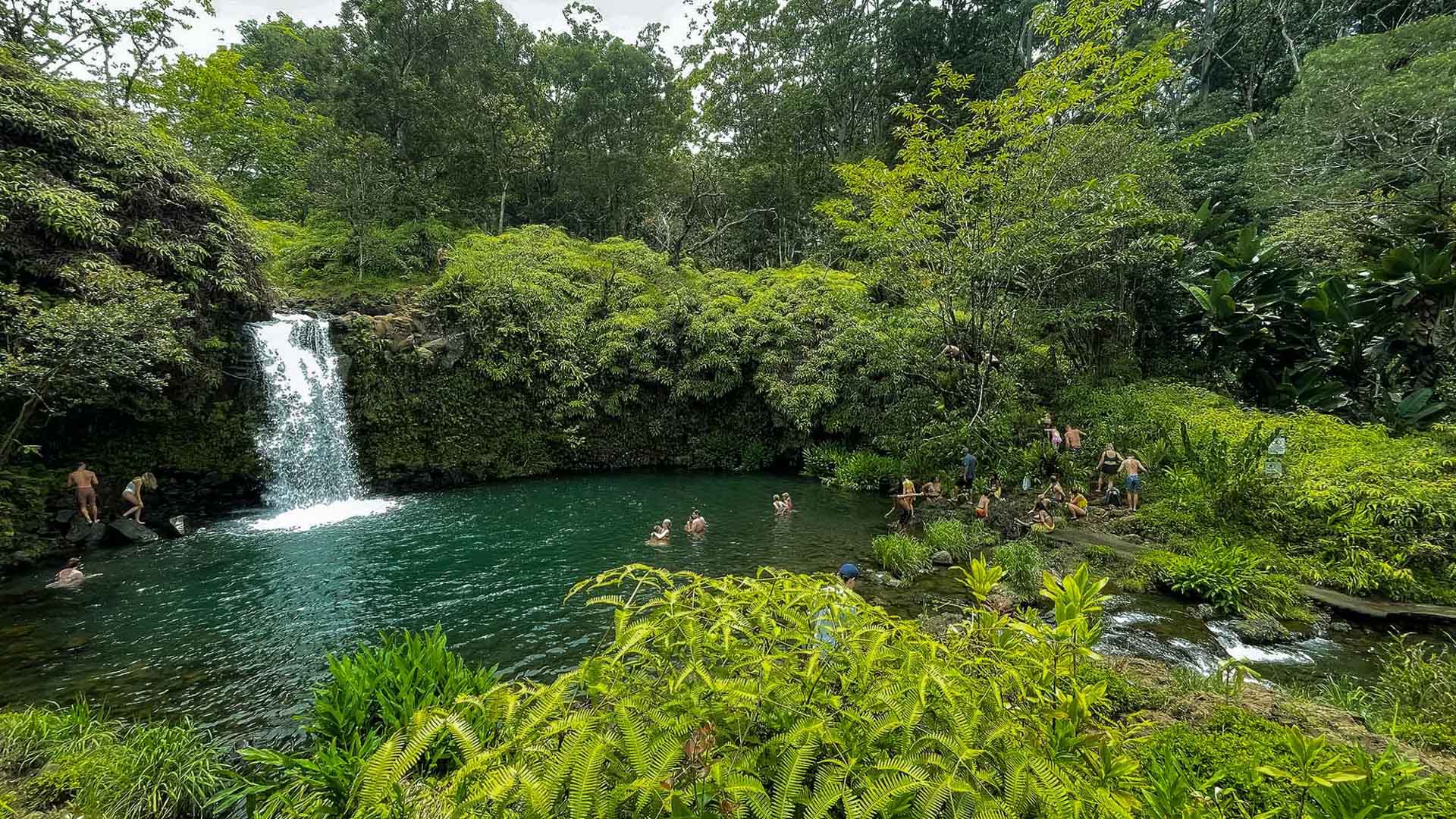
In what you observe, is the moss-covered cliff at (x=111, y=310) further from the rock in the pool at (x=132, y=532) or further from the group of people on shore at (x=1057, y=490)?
the group of people on shore at (x=1057, y=490)

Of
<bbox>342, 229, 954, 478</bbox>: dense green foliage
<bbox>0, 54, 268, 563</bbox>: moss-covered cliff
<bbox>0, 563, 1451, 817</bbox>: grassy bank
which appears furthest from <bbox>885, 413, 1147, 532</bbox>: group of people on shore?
<bbox>0, 54, 268, 563</bbox>: moss-covered cliff

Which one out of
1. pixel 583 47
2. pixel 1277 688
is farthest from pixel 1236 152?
pixel 583 47

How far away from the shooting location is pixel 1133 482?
35.5ft

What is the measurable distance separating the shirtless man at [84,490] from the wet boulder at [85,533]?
0.47 ft

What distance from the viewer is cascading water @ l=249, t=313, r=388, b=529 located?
46.0 feet

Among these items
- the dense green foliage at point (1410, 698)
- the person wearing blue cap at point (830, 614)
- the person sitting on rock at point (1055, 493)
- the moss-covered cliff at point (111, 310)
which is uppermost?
the moss-covered cliff at point (111, 310)

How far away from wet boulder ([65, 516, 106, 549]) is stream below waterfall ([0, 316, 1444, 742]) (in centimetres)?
48

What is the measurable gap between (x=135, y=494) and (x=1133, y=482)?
21101 millimetres

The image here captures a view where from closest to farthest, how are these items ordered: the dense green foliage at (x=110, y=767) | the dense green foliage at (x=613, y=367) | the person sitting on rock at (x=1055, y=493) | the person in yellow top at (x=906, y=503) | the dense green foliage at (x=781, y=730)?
the dense green foliage at (x=781, y=730) < the dense green foliage at (x=110, y=767) < the person sitting on rock at (x=1055, y=493) < the person in yellow top at (x=906, y=503) < the dense green foliage at (x=613, y=367)

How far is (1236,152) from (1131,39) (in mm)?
10821

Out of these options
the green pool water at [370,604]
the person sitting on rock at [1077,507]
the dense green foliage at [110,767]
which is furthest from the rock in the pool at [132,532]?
the person sitting on rock at [1077,507]

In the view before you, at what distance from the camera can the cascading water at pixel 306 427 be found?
14.0m

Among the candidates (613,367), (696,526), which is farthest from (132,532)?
(613,367)

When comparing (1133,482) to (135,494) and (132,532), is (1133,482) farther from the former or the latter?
(135,494)
